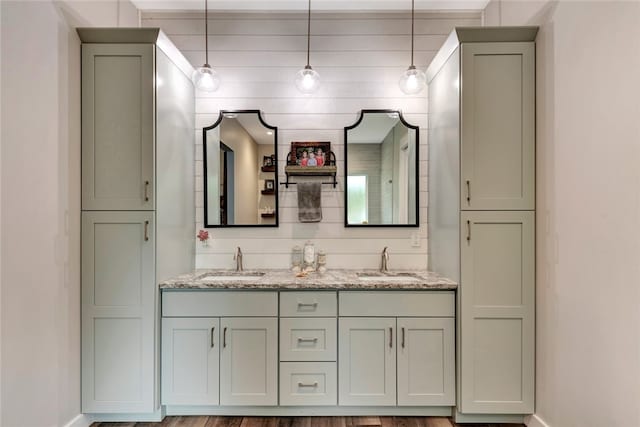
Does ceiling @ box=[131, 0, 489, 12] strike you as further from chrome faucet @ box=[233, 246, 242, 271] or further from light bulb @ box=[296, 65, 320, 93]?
chrome faucet @ box=[233, 246, 242, 271]

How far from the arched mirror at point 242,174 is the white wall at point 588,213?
1833 mm

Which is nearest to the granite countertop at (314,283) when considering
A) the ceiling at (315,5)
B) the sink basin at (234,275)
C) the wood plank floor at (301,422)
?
the sink basin at (234,275)

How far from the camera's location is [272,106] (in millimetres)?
2867

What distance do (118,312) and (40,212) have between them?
2.37 feet

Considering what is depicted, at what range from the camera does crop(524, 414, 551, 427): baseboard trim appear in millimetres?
2112

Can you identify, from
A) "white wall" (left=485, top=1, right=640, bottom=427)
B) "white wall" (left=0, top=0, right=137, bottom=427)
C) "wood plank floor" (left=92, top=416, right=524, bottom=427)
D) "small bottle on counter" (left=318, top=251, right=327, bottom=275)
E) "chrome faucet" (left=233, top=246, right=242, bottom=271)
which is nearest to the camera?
→ "white wall" (left=485, top=1, right=640, bottom=427)

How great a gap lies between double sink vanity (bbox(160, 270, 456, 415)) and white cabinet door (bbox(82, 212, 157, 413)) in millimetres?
118

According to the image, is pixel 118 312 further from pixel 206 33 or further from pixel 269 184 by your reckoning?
pixel 206 33

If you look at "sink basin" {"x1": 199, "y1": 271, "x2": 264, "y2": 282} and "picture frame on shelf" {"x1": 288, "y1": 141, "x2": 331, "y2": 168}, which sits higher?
"picture frame on shelf" {"x1": 288, "y1": 141, "x2": 331, "y2": 168}

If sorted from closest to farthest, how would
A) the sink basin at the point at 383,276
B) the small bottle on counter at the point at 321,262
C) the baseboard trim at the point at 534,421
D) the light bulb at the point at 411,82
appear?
the baseboard trim at the point at 534,421 < the light bulb at the point at 411,82 < the sink basin at the point at 383,276 < the small bottle on counter at the point at 321,262

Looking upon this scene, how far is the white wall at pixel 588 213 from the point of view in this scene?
1523 millimetres

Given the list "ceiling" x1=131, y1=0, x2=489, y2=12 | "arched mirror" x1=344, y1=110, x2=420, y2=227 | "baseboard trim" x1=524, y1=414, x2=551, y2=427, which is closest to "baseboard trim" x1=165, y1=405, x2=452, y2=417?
"baseboard trim" x1=524, y1=414, x2=551, y2=427

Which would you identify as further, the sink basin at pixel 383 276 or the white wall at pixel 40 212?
the sink basin at pixel 383 276

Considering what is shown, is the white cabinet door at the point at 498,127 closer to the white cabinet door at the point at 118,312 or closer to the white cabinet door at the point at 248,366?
the white cabinet door at the point at 248,366
